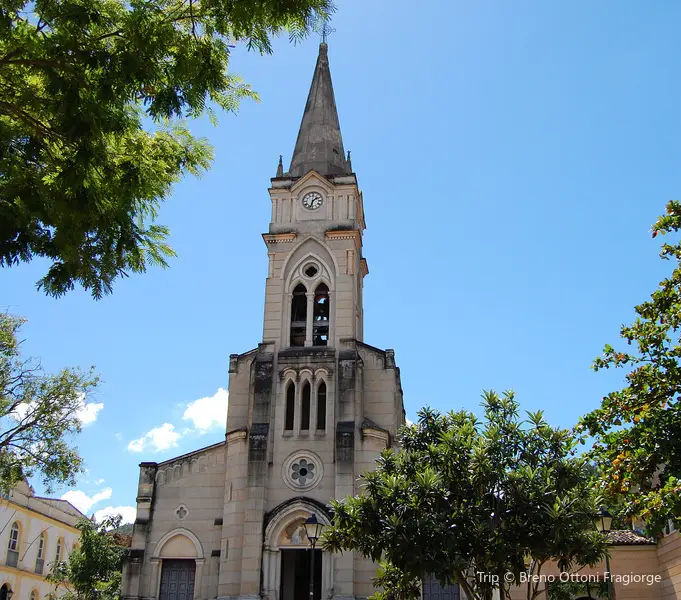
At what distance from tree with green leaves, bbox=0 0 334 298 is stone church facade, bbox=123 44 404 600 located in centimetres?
2006

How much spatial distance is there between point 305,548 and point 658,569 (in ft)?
39.7

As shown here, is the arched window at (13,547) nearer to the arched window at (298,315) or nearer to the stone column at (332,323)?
the arched window at (298,315)

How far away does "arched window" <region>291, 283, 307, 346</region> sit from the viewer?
31688 millimetres

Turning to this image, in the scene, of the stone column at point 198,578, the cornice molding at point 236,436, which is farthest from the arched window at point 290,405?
the stone column at point 198,578

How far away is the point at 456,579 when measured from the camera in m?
17.5

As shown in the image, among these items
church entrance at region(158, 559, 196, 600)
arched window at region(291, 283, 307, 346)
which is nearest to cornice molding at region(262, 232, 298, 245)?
arched window at region(291, 283, 307, 346)

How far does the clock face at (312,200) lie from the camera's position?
33.3 m

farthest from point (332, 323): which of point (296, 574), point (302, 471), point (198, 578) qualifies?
point (198, 578)

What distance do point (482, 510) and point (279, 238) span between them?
17.7m

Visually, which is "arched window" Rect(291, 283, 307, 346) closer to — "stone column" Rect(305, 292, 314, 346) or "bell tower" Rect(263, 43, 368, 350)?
"bell tower" Rect(263, 43, 368, 350)

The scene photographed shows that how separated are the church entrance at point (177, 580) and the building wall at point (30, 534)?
1315 centimetres

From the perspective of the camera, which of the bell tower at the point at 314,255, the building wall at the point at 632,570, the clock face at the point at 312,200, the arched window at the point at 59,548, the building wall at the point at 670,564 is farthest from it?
the arched window at the point at 59,548

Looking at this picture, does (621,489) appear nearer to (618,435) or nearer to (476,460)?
(618,435)

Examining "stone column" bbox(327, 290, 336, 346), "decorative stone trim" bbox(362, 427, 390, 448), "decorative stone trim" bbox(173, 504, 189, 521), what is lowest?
"decorative stone trim" bbox(173, 504, 189, 521)
